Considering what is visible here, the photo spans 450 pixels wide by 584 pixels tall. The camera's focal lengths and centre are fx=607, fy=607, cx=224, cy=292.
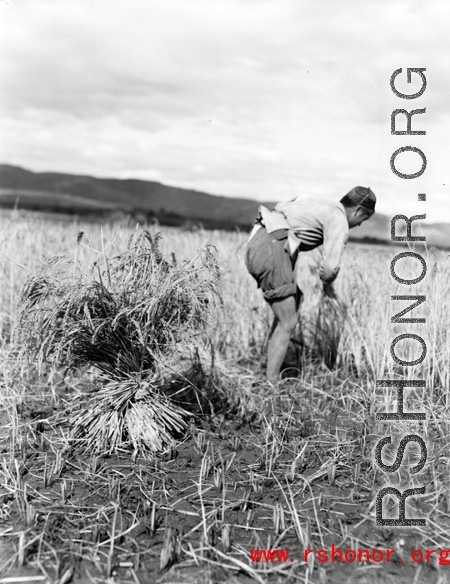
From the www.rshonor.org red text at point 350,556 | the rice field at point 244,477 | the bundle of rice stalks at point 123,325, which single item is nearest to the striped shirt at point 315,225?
the rice field at point 244,477

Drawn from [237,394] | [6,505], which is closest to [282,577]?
[6,505]

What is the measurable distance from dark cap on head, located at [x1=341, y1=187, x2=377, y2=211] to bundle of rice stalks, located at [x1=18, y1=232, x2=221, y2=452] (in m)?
1.33

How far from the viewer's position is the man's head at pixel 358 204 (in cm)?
390

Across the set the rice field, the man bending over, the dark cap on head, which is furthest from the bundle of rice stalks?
the dark cap on head

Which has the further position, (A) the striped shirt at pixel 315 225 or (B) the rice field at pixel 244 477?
(A) the striped shirt at pixel 315 225

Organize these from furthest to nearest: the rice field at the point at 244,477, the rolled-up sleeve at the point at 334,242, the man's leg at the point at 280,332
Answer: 1. the man's leg at the point at 280,332
2. the rolled-up sleeve at the point at 334,242
3. the rice field at the point at 244,477

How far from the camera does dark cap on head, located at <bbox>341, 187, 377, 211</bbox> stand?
3.90 meters

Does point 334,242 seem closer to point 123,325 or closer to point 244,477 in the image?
point 123,325

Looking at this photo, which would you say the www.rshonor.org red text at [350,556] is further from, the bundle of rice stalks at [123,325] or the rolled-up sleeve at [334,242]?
the rolled-up sleeve at [334,242]

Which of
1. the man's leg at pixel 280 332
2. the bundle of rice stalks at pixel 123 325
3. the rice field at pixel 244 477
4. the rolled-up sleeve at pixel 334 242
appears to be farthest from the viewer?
the man's leg at pixel 280 332

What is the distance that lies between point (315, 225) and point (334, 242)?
23 cm

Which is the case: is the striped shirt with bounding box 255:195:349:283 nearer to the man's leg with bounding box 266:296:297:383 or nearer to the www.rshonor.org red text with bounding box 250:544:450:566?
the man's leg with bounding box 266:296:297:383

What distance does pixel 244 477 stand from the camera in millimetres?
2783

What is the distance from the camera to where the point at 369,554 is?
2184 mm
